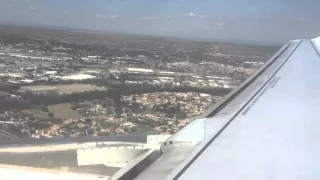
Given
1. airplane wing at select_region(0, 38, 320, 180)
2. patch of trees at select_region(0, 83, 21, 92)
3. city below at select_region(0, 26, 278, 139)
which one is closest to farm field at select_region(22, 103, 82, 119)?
city below at select_region(0, 26, 278, 139)

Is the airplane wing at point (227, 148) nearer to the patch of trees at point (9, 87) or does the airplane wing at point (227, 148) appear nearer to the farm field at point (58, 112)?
the farm field at point (58, 112)

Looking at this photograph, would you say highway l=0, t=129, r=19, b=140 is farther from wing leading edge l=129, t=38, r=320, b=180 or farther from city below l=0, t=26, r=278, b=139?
wing leading edge l=129, t=38, r=320, b=180

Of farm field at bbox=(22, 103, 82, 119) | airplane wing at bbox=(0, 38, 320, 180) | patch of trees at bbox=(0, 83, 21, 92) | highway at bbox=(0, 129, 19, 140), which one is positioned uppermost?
airplane wing at bbox=(0, 38, 320, 180)

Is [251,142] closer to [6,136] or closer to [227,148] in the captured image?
[227,148]

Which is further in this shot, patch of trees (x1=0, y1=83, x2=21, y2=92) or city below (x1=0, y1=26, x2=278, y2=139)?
patch of trees (x1=0, y1=83, x2=21, y2=92)

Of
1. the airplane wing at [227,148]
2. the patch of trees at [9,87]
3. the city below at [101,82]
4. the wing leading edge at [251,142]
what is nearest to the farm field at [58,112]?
the city below at [101,82]

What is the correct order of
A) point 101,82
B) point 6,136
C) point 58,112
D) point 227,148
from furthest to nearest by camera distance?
point 101,82
point 58,112
point 6,136
point 227,148

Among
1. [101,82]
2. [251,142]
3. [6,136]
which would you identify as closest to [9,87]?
[6,136]

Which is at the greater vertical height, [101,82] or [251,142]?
[251,142]

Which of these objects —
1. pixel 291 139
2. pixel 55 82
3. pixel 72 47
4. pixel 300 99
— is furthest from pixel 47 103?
pixel 291 139
